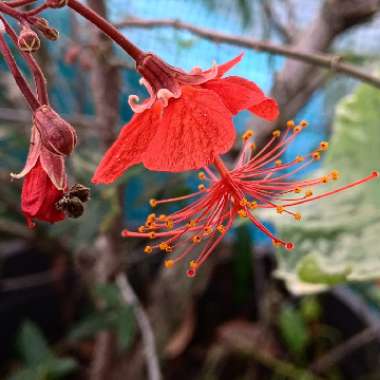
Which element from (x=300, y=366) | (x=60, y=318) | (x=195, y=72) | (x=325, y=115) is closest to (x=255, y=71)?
(x=325, y=115)

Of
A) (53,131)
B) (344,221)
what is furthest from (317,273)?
(53,131)

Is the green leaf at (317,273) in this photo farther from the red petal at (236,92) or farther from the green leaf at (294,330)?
the green leaf at (294,330)

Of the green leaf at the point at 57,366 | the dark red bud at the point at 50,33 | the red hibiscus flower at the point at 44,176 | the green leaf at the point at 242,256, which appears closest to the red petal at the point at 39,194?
the red hibiscus flower at the point at 44,176

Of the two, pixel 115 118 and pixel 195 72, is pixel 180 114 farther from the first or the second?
pixel 115 118

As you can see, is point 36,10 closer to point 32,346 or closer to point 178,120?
point 178,120

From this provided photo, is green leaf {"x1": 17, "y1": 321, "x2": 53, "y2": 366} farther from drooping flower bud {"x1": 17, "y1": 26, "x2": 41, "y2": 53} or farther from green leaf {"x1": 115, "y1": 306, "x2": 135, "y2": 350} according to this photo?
drooping flower bud {"x1": 17, "y1": 26, "x2": 41, "y2": 53}


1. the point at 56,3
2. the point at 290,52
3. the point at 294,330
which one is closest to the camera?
the point at 56,3

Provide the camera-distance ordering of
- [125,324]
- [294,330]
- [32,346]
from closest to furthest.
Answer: [125,324]
[32,346]
[294,330]

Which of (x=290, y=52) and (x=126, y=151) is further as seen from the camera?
(x=290, y=52)
